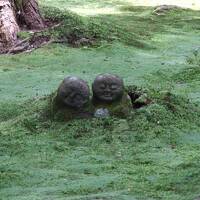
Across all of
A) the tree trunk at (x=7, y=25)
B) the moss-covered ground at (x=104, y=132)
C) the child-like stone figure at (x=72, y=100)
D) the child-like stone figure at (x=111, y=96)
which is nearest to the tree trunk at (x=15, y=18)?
the tree trunk at (x=7, y=25)

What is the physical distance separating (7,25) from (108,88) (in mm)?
7124

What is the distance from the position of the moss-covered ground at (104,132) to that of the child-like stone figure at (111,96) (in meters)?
0.22

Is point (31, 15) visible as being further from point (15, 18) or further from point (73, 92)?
point (73, 92)

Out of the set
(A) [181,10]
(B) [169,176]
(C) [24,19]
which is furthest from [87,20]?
(B) [169,176]

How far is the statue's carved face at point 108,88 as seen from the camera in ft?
33.9

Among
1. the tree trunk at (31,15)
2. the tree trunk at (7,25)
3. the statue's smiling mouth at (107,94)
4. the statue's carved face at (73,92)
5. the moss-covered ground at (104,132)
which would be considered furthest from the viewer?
the tree trunk at (31,15)

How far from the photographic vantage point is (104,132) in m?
10.1

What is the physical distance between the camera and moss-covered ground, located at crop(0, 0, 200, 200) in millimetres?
7484

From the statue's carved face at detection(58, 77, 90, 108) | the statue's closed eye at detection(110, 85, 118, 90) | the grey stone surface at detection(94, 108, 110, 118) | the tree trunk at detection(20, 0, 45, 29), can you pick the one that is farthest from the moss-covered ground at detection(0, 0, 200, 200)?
the tree trunk at detection(20, 0, 45, 29)

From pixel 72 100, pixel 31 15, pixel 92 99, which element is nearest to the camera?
pixel 72 100

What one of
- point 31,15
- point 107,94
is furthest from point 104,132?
point 31,15

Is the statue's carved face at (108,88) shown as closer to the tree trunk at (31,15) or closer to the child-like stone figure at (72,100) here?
the child-like stone figure at (72,100)

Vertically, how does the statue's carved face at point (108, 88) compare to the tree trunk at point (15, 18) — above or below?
above

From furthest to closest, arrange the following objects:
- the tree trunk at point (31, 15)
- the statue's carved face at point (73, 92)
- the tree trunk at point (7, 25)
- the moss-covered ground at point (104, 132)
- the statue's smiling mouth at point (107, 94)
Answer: the tree trunk at point (31, 15) < the tree trunk at point (7, 25) < the statue's smiling mouth at point (107, 94) < the statue's carved face at point (73, 92) < the moss-covered ground at point (104, 132)
